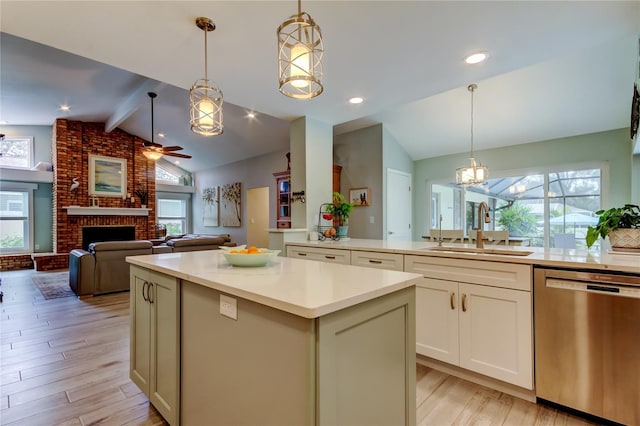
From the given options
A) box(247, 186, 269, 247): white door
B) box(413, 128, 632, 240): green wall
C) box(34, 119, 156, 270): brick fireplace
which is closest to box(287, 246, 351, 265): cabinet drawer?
box(413, 128, 632, 240): green wall

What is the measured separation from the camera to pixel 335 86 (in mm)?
2930

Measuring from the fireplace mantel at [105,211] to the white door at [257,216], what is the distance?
2.92m

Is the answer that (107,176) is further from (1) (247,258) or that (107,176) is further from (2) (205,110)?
(1) (247,258)

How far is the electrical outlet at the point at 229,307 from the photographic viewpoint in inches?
47.7

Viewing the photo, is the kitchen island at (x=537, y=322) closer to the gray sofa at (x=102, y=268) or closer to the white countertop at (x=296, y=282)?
the white countertop at (x=296, y=282)

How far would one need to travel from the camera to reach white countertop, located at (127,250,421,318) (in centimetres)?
99

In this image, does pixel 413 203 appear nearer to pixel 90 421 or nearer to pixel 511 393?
pixel 511 393

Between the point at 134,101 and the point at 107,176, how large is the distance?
10.2 feet

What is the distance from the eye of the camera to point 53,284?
5.29 metres

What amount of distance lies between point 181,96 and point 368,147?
375cm

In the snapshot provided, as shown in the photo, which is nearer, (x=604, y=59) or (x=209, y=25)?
(x=209, y=25)

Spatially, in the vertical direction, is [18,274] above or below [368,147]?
below

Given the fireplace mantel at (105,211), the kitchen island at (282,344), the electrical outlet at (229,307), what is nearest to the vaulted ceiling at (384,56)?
the kitchen island at (282,344)

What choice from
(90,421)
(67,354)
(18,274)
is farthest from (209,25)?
(18,274)
